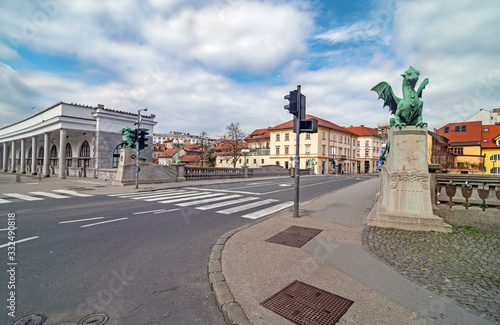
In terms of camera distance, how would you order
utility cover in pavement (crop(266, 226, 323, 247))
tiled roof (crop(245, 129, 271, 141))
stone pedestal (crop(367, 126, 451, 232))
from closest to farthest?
1. utility cover in pavement (crop(266, 226, 323, 247))
2. stone pedestal (crop(367, 126, 451, 232))
3. tiled roof (crop(245, 129, 271, 141))

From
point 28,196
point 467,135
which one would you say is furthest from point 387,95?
point 467,135

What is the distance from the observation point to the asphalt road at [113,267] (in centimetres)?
272

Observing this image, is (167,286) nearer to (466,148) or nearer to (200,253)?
(200,253)

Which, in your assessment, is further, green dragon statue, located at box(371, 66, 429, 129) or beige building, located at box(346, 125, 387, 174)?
beige building, located at box(346, 125, 387, 174)

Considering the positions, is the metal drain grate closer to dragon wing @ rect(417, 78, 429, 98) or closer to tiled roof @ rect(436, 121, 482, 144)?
dragon wing @ rect(417, 78, 429, 98)

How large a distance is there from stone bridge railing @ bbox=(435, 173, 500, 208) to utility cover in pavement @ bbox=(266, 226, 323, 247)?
4566 mm

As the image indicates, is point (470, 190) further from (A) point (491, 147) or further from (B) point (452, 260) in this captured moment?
(A) point (491, 147)

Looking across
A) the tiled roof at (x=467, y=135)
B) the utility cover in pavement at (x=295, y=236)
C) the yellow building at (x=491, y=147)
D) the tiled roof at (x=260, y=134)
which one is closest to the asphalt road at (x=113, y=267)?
the utility cover in pavement at (x=295, y=236)

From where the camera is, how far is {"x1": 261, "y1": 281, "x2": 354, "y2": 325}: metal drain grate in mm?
2537

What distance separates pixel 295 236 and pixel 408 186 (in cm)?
353

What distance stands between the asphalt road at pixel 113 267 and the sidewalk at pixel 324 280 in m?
0.32

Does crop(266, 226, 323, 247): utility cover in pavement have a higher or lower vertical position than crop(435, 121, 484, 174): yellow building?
lower

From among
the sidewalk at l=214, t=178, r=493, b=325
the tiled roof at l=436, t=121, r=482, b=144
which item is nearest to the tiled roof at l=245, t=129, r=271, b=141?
the tiled roof at l=436, t=121, r=482, b=144

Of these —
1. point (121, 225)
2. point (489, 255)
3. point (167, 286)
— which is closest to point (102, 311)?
point (167, 286)
